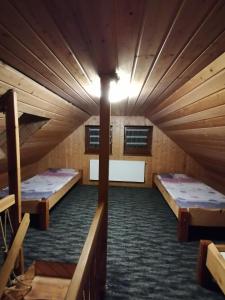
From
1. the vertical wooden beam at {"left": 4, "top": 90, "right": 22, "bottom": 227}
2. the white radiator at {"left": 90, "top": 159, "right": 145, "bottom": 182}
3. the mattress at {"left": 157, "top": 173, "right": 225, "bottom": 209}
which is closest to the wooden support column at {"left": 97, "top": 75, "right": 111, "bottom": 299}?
the vertical wooden beam at {"left": 4, "top": 90, "right": 22, "bottom": 227}

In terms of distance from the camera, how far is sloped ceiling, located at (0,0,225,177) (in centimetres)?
82

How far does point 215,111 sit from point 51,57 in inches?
56.2

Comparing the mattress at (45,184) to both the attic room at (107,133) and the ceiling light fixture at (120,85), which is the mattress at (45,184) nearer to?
the attic room at (107,133)

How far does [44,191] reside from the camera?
3393 millimetres

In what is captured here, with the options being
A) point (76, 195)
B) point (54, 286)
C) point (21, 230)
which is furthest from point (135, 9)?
point (76, 195)

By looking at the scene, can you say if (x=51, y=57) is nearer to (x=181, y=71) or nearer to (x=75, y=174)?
(x=181, y=71)

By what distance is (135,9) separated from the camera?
2.66ft

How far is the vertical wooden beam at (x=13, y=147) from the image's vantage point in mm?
1612

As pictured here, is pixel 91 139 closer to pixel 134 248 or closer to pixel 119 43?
pixel 134 248

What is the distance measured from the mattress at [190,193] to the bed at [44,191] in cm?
191

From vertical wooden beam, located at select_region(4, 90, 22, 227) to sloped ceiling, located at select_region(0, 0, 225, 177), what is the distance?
0.45 feet

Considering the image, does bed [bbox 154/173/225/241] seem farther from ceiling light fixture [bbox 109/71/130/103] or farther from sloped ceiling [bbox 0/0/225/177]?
ceiling light fixture [bbox 109/71/130/103]

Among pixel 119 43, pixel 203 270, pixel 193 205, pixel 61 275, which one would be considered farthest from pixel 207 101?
pixel 61 275

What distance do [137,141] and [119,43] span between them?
14.1 ft
